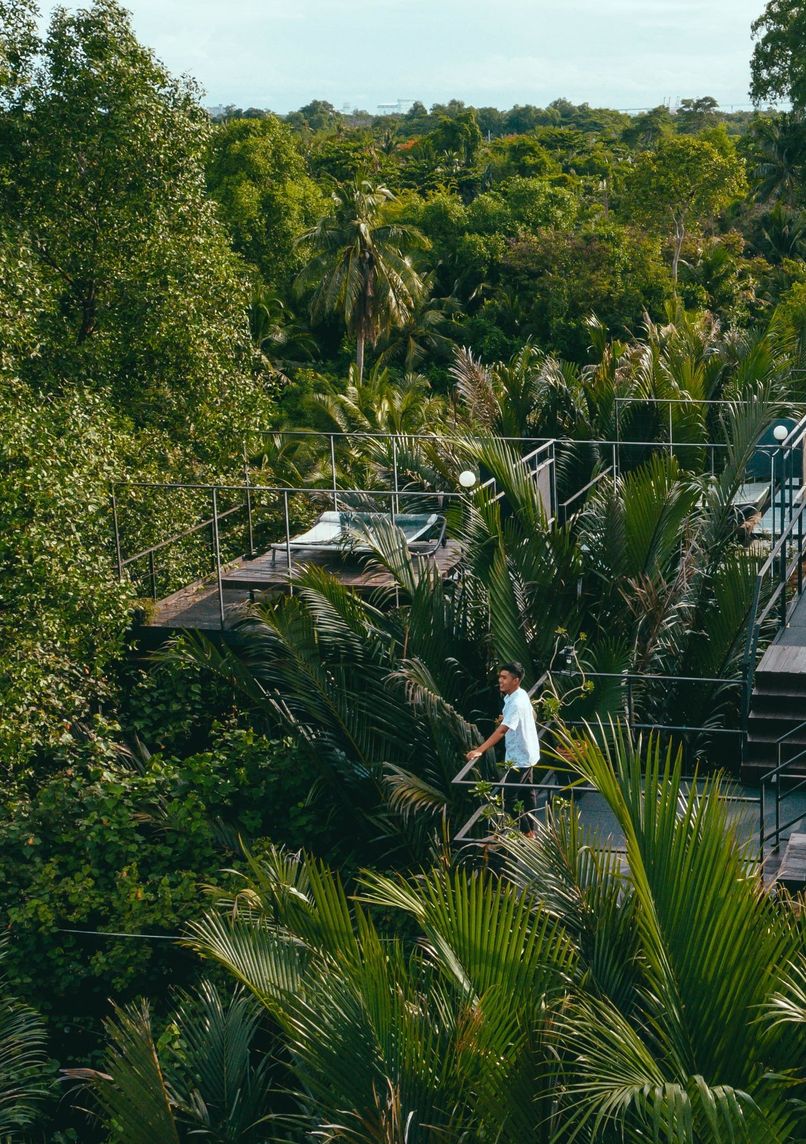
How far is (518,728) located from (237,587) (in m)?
7.06

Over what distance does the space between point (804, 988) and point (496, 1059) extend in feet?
3.42

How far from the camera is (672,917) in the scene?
13.7 feet

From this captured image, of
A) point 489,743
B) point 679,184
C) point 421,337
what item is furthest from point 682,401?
point 421,337

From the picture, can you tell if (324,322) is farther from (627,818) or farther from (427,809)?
(627,818)

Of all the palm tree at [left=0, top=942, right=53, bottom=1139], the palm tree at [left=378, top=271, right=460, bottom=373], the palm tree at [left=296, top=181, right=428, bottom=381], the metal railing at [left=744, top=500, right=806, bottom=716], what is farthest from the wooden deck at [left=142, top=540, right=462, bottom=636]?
the palm tree at [left=378, top=271, right=460, bottom=373]

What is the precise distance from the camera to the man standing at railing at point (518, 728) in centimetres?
800

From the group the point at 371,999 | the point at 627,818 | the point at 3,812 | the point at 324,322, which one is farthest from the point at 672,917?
the point at 324,322

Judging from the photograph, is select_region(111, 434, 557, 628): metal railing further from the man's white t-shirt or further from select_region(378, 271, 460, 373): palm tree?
select_region(378, 271, 460, 373): palm tree

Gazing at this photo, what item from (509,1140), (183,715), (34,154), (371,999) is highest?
(34,154)

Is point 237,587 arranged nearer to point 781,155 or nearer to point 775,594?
point 775,594

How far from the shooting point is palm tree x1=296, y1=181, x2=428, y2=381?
4197 cm

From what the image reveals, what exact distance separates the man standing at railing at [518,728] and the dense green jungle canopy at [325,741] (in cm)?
69

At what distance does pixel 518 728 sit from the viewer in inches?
318

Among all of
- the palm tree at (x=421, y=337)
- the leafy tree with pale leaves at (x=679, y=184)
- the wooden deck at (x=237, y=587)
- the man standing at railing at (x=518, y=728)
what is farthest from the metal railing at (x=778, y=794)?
the palm tree at (x=421, y=337)
